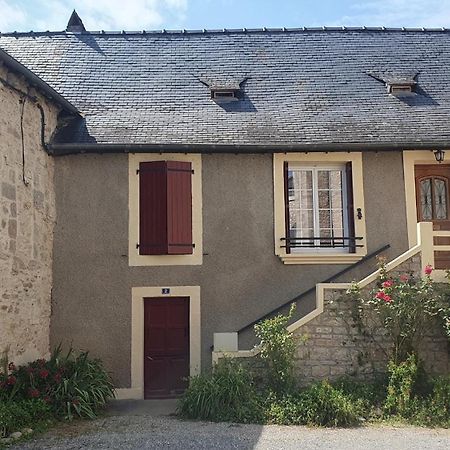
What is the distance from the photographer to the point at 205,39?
500 inches

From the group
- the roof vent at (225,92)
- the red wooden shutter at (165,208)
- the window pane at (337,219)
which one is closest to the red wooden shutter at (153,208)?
the red wooden shutter at (165,208)

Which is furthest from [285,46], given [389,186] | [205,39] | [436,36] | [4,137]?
[4,137]

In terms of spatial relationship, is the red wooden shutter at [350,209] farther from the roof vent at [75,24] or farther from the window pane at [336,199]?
the roof vent at [75,24]

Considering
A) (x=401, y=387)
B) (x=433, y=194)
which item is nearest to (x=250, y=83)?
(x=433, y=194)

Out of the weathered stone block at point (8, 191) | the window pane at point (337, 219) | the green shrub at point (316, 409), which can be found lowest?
the green shrub at point (316, 409)

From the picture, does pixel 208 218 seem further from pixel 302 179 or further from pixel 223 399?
pixel 223 399

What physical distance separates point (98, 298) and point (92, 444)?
3.18m

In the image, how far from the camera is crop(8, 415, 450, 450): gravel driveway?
635 cm

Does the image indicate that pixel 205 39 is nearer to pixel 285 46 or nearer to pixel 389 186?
pixel 285 46

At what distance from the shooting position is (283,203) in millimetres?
9555

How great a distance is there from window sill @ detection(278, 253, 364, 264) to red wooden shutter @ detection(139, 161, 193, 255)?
168cm

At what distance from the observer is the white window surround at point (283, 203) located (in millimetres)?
9383

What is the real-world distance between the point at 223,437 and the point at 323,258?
12.4 feet

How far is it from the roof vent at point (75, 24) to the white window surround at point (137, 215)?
5375mm
